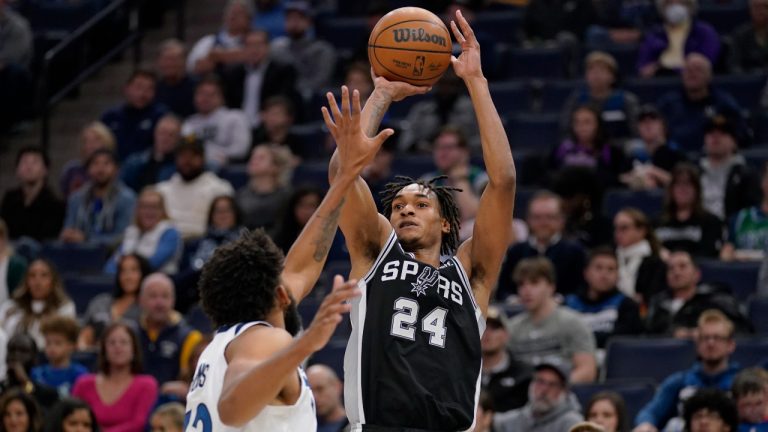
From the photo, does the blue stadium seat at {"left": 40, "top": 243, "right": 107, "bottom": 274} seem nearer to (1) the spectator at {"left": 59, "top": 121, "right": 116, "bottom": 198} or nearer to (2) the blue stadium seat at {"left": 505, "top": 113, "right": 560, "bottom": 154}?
(1) the spectator at {"left": 59, "top": 121, "right": 116, "bottom": 198}

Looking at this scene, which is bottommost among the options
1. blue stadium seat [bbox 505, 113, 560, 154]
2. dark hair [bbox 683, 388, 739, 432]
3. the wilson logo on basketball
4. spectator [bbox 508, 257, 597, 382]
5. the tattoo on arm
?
dark hair [bbox 683, 388, 739, 432]

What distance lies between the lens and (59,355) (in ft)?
36.8

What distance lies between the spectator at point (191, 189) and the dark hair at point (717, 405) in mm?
5311

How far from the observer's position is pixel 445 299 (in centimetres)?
633

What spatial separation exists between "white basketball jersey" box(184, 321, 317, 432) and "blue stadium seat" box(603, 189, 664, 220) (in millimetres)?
7127

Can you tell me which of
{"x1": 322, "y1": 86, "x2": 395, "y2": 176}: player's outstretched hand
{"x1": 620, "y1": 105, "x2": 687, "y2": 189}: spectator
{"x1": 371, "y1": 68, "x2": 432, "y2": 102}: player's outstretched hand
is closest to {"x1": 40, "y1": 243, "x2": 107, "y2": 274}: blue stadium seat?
{"x1": 620, "y1": 105, "x2": 687, "y2": 189}: spectator

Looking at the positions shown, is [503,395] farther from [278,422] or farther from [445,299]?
[278,422]

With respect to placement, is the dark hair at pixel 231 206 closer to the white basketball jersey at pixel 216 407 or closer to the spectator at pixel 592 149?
the spectator at pixel 592 149

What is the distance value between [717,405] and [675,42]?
5.75m

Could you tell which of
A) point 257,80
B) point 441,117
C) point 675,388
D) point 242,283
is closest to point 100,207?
point 257,80

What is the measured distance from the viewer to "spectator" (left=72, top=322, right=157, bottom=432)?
35.1 feet

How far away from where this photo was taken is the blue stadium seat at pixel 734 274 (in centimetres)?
1127

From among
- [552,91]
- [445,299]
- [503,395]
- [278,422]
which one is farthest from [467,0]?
[278,422]

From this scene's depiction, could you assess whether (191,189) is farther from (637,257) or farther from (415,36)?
(415,36)
